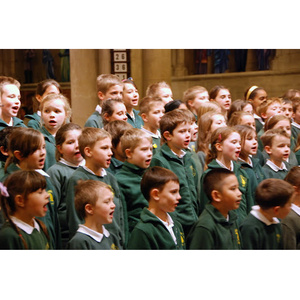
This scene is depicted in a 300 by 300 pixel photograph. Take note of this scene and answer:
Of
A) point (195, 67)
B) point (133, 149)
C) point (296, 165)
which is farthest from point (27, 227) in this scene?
point (195, 67)

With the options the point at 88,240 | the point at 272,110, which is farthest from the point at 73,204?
the point at 272,110

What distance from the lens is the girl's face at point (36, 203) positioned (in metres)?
4.04

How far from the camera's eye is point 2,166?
4.27 meters

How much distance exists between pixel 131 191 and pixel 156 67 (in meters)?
3.08

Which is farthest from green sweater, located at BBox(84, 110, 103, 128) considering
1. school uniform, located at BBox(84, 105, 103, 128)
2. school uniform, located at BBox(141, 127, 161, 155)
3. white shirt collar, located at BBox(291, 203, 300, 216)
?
white shirt collar, located at BBox(291, 203, 300, 216)

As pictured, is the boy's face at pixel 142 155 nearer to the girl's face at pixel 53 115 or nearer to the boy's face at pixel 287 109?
the girl's face at pixel 53 115

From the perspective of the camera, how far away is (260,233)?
14.5ft

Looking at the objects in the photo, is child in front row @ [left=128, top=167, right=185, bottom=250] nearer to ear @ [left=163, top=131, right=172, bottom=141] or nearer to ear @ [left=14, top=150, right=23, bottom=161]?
Answer: ear @ [left=163, top=131, right=172, bottom=141]

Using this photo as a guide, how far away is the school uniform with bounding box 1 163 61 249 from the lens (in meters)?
4.20

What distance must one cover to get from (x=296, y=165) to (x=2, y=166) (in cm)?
225

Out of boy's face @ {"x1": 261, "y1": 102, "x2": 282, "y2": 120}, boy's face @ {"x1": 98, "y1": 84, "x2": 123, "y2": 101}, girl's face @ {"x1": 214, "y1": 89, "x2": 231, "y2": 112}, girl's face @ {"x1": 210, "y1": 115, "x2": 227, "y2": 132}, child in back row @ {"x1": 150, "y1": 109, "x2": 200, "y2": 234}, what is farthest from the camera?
girl's face @ {"x1": 214, "y1": 89, "x2": 231, "y2": 112}

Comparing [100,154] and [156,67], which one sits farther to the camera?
[156,67]

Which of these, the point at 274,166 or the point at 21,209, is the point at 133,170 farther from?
the point at 274,166

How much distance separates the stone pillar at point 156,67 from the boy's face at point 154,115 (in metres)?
1.22
